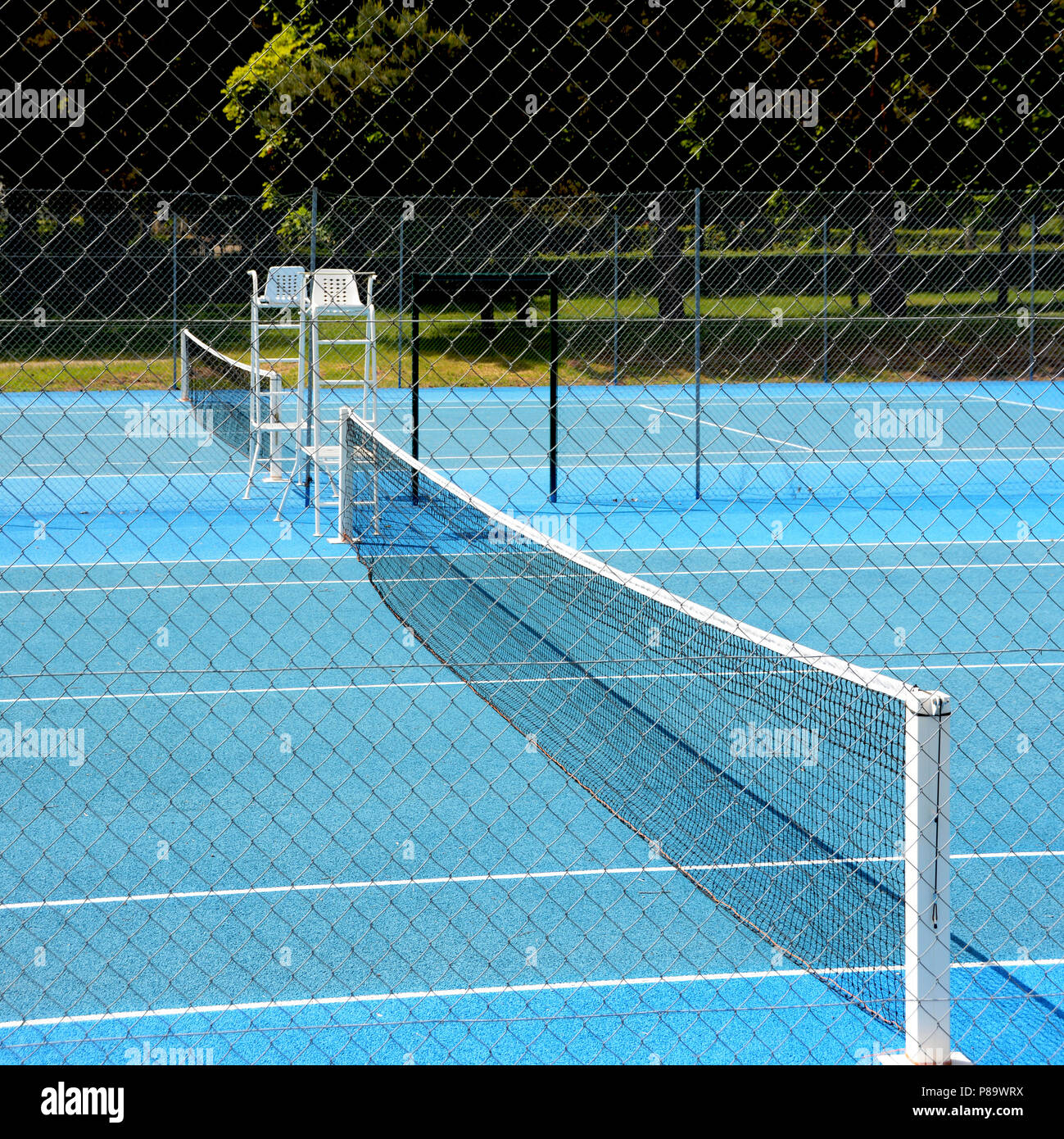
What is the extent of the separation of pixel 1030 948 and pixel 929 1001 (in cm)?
148

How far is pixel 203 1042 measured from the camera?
417 centimetres

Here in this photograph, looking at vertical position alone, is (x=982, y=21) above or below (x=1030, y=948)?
above

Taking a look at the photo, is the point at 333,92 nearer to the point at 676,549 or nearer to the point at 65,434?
the point at 65,434

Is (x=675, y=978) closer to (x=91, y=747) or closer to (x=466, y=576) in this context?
(x=91, y=747)

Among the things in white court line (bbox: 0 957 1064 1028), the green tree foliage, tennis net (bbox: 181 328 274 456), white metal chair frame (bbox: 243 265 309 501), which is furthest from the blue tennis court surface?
the green tree foliage

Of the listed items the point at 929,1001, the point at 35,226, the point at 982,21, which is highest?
the point at 982,21

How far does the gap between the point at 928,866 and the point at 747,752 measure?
2.65 m

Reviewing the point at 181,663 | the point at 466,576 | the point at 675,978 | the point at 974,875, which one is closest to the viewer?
the point at 675,978

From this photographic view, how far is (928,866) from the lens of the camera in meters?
3.54

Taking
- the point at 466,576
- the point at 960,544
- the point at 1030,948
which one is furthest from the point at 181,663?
the point at 960,544

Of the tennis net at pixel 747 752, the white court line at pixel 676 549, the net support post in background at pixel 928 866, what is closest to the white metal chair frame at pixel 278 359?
the white court line at pixel 676 549

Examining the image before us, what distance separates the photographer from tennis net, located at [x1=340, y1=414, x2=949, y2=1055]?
3625 mm

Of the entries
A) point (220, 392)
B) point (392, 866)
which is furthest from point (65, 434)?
point (392, 866)
